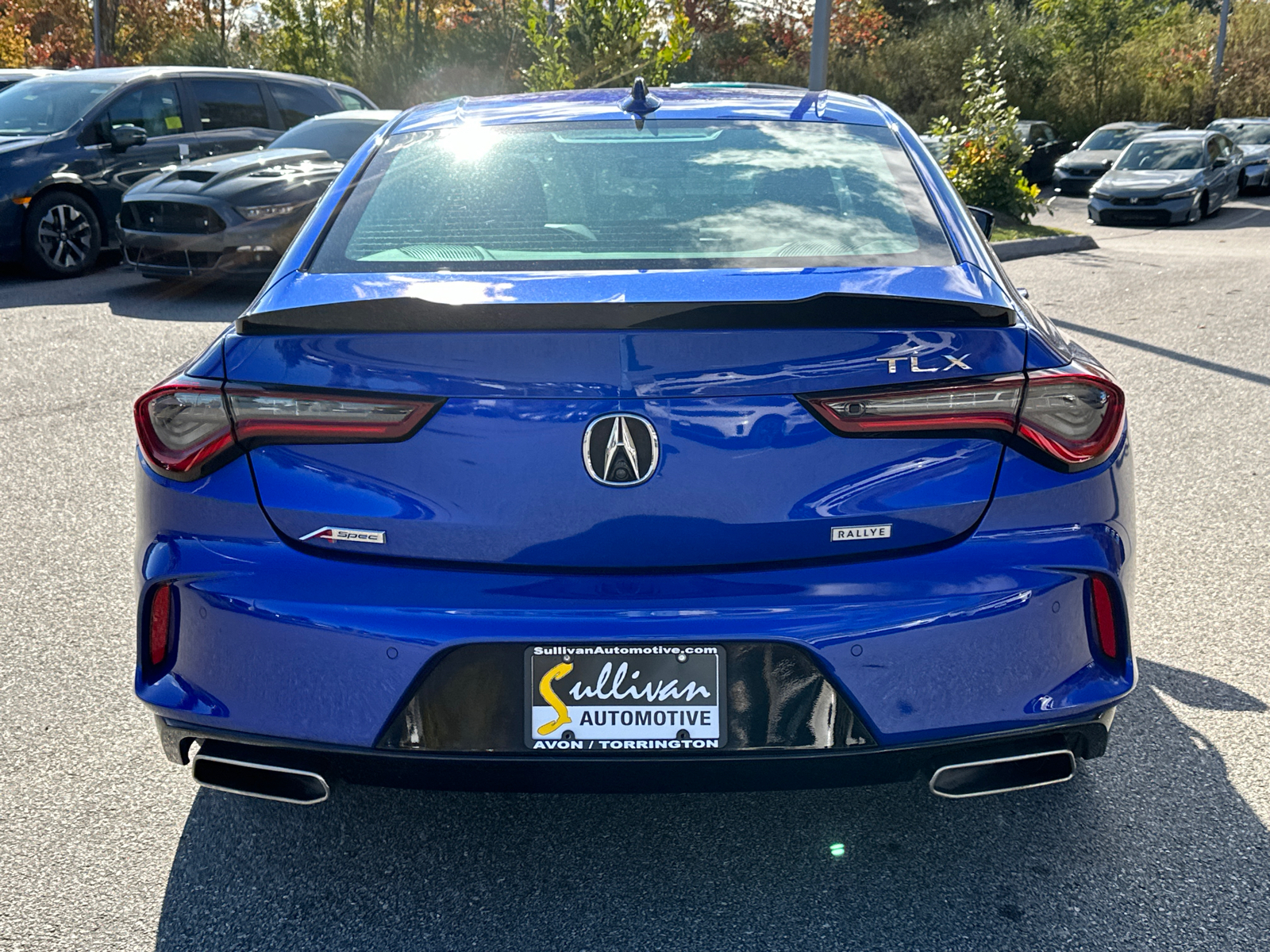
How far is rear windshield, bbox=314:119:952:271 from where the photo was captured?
8.85ft

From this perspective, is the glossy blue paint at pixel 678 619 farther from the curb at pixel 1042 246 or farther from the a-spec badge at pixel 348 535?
the curb at pixel 1042 246

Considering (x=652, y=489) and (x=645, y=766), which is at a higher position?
(x=652, y=489)

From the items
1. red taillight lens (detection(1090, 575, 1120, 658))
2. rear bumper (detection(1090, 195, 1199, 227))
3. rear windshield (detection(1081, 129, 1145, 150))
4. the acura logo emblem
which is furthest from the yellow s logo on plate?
rear windshield (detection(1081, 129, 1145, 150))

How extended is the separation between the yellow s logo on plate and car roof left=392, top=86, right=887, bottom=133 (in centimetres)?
170

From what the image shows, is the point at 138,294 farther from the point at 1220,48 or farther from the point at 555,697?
the point at 1220,48

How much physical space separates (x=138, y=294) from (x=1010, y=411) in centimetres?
1003

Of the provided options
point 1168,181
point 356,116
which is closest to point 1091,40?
point 1168,181

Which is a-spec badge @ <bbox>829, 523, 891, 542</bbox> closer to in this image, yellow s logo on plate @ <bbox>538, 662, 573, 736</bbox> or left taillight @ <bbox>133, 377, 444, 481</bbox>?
yellow s logo on plate @ <bbox>538, 662, 573, 736</bbox>

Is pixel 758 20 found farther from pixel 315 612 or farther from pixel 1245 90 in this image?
pixel 315 612

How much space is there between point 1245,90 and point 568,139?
36368 millimetres

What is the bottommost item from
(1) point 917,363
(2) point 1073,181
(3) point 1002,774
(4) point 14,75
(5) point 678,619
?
(2) point 1073,181

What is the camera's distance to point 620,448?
2.21 meters

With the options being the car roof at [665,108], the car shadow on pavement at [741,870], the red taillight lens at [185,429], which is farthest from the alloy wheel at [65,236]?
the red taillight lens at [185,429]

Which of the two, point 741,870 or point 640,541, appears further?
point 741,870
